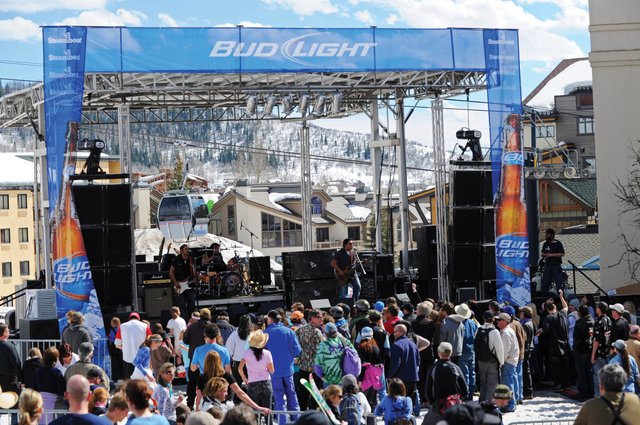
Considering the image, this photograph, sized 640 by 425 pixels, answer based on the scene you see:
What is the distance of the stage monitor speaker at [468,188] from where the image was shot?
2133 centimetres

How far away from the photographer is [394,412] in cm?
1062

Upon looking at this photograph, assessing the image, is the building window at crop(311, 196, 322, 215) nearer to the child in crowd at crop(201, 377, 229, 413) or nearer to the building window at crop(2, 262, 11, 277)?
the building window at crop(2, 262, 11, 277)

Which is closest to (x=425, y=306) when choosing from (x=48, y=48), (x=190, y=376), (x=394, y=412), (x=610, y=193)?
(x=190, y=376)

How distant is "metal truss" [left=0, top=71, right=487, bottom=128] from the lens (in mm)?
21594

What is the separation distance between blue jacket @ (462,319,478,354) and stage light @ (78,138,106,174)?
756 cm

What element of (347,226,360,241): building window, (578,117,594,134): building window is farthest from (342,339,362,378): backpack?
(347,226,360,241): building window

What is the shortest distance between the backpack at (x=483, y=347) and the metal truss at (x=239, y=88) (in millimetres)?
8263

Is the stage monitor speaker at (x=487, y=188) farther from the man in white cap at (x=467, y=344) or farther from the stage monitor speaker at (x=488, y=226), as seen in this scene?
the man in white cap at (x=467, y=344)

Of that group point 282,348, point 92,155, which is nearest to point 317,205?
point 92,155

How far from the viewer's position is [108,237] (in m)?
19.5

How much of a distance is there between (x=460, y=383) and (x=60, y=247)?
391 inches

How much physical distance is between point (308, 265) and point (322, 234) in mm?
71302

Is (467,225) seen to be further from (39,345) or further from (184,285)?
(39,345)

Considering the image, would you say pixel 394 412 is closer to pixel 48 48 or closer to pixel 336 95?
pixel 48 48
